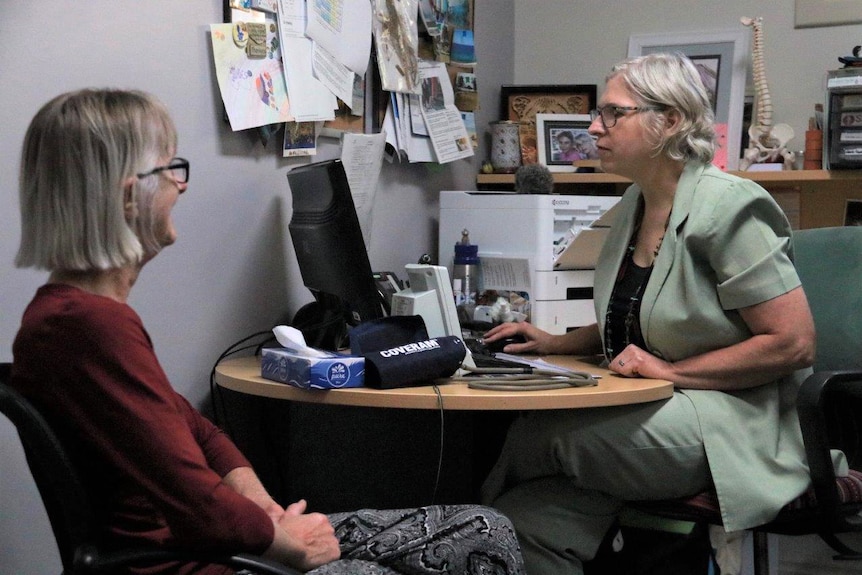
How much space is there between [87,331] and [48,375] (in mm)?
A: 70

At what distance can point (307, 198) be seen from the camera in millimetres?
1965

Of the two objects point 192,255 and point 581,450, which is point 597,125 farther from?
point 192,255

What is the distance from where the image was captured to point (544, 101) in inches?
133

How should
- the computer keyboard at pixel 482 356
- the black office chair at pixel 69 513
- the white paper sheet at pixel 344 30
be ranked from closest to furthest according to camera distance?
the black office chair at pixel 69 513, the computer keyboard at pixel 482 356, the white paper sheet at pixel 344 30

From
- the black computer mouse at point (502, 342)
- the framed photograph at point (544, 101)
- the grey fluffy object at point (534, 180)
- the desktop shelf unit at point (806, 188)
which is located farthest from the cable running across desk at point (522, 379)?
the framed photograph at point (544, 101)

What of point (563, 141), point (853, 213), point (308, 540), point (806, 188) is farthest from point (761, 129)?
point (308, 540)

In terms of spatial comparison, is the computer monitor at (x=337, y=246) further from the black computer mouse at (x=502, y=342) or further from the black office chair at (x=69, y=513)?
the black office chair at (x=69, y=513)

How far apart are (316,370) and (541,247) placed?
3.82ft

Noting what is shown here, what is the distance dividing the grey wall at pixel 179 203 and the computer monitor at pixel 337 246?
0.17 meters

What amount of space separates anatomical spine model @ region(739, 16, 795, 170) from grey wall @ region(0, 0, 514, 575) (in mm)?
1283

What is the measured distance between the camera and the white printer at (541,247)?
2.54m

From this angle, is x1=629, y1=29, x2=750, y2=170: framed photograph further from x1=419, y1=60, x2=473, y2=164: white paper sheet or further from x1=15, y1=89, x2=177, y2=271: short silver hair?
x1=15, y1=89, x2=177, y2=271: short silver hair

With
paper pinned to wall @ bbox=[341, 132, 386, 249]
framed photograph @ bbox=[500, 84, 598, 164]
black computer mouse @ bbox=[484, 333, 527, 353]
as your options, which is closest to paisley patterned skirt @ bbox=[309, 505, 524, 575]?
black computer mouse @ bbox=[484, 333, 527, 353]

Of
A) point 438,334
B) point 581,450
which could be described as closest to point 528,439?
point 581,450
